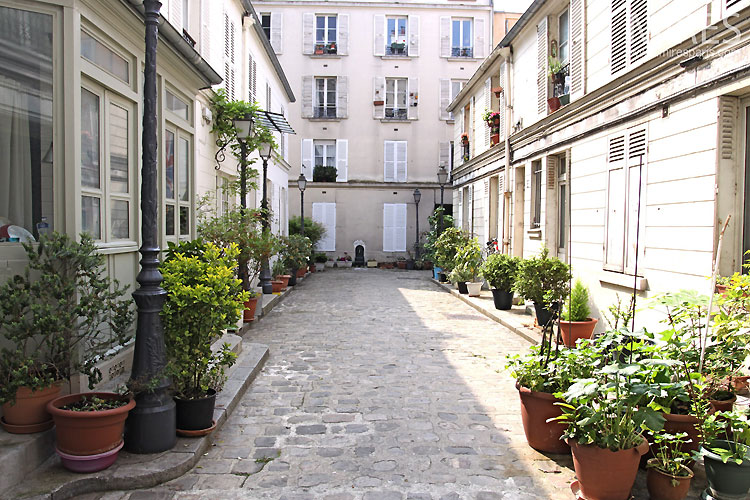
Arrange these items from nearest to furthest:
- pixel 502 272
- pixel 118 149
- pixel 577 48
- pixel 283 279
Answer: pixel 118 149 → pixel 577 48 → pixel 502 272 → pixel 283 279

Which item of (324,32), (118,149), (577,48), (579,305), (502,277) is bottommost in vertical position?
(579,305)

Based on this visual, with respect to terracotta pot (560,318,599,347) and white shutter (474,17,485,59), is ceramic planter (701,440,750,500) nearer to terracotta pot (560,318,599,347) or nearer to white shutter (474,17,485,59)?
terracotta pot (560,318,599,347)

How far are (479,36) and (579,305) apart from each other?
20.7m

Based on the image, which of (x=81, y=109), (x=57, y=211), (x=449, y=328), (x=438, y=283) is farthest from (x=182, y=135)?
(x=438, y=283)

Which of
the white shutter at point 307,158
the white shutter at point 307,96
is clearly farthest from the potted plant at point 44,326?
the white shutter at point 307,96

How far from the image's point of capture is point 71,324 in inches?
152

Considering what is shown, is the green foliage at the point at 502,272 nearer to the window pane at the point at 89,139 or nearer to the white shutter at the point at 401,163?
the window pane at the point at 89,139

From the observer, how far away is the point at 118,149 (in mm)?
5184

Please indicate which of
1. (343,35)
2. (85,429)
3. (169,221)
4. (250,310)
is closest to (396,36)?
(343,35)

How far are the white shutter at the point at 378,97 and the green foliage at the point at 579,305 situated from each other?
60.7ft

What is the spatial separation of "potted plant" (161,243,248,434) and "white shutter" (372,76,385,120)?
2185cm

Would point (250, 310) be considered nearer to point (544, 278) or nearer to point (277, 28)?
point (544, 278)

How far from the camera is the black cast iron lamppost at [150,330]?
4.05 m

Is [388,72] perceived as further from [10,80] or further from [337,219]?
[10,80]
